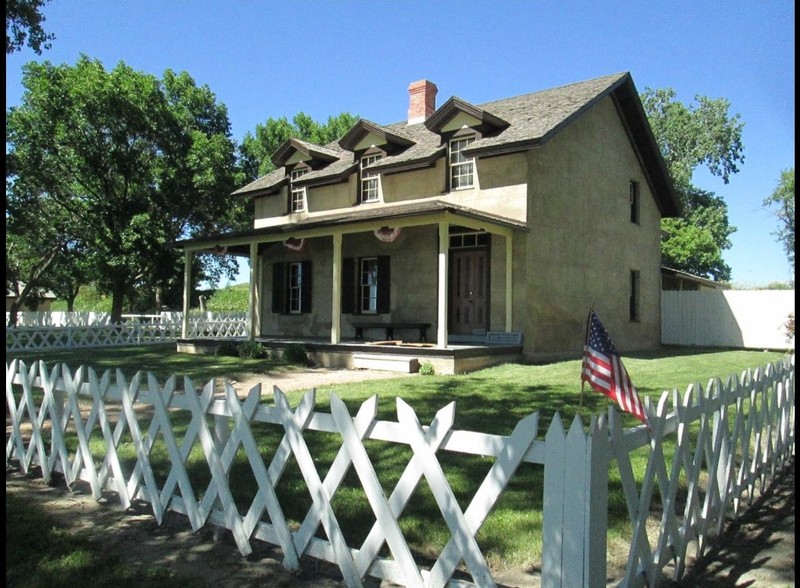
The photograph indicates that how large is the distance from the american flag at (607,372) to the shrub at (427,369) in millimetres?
8920

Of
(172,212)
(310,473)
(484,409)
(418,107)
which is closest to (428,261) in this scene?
(418,107)

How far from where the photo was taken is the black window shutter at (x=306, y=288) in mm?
A: 19953

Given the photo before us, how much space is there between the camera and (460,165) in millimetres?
16656

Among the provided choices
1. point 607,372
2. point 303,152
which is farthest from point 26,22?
point 607,372

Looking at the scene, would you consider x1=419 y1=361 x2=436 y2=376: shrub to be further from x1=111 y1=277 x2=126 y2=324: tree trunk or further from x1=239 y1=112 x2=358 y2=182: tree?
x1=239 y1=112 x2=358 y2=182: tree

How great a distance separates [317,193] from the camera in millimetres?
20234

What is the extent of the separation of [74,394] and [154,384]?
1.15 meters

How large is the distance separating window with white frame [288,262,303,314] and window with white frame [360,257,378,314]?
2664 mm

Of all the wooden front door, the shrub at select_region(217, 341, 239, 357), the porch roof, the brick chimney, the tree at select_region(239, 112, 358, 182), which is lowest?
the shrub at select_region(217, 341, 239, 357)

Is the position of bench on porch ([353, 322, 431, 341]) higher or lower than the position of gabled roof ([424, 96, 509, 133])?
lower

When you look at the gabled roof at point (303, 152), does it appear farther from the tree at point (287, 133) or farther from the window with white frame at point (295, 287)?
the tree at point (287, 133)

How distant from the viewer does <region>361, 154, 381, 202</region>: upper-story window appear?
18.5m

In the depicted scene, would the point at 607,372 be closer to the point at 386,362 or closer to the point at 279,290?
the point at 386,362

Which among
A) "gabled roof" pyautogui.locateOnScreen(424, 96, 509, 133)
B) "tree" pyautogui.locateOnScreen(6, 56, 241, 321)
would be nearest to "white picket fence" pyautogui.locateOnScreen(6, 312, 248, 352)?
"tree" pyautogui.locateOnScreen(6, 56, 241, 321)
